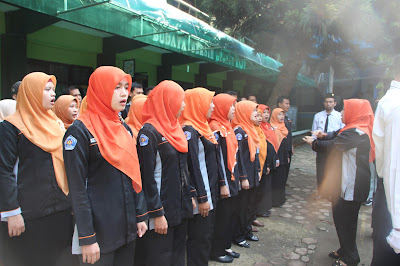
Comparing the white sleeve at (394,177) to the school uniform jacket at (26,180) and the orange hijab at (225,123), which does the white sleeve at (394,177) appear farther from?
the school uniform jacket at (26,180)

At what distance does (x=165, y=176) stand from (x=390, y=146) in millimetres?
1639

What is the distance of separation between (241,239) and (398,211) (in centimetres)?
238

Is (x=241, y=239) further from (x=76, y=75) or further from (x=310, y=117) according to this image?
(x=310, y=117)

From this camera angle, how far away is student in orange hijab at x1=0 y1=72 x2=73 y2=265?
79.2 inches

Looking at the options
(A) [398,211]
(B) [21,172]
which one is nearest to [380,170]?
(A) [398,211]

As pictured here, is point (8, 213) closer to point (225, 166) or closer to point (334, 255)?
point (225, 166)

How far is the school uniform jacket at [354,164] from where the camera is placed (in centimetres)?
311

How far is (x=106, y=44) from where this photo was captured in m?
7.36

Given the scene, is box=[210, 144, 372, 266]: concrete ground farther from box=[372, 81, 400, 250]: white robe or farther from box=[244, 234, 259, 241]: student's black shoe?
box=[372, 81, 400, 250]: white robe

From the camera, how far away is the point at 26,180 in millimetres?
2105

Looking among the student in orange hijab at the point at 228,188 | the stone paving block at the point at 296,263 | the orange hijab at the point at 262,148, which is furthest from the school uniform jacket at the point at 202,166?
the orange hijab at the point at 262,148

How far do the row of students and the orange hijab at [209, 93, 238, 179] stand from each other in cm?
32

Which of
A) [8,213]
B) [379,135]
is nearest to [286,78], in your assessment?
[379,135]

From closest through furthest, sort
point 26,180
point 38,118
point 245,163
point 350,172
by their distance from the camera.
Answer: point 26,180
point 38,118
point 350,172
point 245,163
